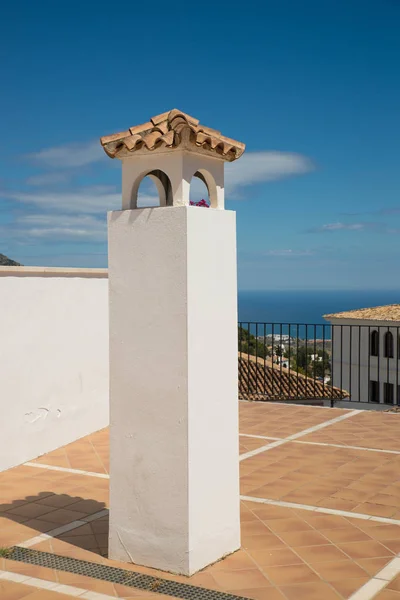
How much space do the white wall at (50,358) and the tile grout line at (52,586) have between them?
9.03 feet

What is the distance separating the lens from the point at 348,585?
3805 mm

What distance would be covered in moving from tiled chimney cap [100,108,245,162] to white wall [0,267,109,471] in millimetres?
2868

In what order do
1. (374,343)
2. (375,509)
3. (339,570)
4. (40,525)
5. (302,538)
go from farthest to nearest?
(374,343), (375,509), (40,525), (302,538), (339,570)

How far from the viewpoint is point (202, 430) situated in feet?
13.2

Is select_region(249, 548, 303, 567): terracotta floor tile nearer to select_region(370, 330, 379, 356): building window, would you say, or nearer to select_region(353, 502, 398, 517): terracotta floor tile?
select_region(353, 502, 398, 517): terracotta floor tile

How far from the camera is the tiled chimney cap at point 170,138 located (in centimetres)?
387

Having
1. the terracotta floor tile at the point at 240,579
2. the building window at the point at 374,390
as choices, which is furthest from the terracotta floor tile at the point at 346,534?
the building window at the point at 374,390

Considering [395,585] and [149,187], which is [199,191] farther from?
[395,585]

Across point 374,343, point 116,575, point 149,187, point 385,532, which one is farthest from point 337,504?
point 374,343

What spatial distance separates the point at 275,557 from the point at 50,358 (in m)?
3.85

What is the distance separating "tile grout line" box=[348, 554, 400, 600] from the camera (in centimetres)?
366

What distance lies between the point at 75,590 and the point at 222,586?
0.82m

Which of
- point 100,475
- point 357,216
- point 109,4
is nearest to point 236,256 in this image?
point 100,475

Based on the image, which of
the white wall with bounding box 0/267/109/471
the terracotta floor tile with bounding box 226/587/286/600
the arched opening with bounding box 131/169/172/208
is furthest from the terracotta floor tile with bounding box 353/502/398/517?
the white wall with bounding box 0/267/109/471
